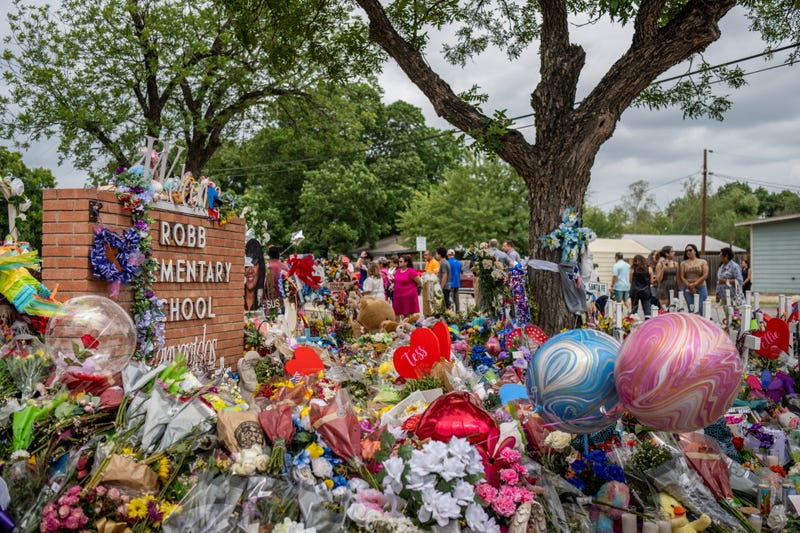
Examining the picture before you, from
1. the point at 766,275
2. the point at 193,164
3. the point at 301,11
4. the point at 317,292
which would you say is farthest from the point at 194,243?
the point at 766,275

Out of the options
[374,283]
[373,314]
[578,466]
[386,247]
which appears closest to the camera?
[578,466]

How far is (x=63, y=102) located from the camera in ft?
55.2

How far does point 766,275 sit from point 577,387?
1092 inches

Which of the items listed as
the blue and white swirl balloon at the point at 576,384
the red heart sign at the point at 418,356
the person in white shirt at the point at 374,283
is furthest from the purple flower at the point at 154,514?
the person in white shirt at the point at 374,283

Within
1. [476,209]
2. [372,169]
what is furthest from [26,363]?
[372,169]

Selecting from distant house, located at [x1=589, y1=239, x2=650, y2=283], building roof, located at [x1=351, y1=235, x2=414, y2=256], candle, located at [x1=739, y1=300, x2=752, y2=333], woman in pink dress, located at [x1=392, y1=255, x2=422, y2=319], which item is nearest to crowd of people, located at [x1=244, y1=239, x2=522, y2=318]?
woman in pink dress, located at [x1=392, y1=255, x2=422, y2=319]

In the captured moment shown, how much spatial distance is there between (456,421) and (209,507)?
1329 millimetres

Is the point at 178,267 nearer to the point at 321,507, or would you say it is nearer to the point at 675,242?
the point at 321,507

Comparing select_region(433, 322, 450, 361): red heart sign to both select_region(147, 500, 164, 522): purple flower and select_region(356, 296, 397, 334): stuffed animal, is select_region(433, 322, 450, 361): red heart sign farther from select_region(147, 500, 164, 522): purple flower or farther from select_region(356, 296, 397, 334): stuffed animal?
select_region(356, 296, 397, 334): stuffed animal

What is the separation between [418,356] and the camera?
5289mm

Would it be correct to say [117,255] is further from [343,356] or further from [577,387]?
[577,387]

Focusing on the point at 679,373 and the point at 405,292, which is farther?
the point at 405,292

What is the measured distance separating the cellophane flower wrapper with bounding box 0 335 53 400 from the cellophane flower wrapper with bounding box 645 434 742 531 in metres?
3.59

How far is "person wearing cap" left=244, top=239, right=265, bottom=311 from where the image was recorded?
8938mm
